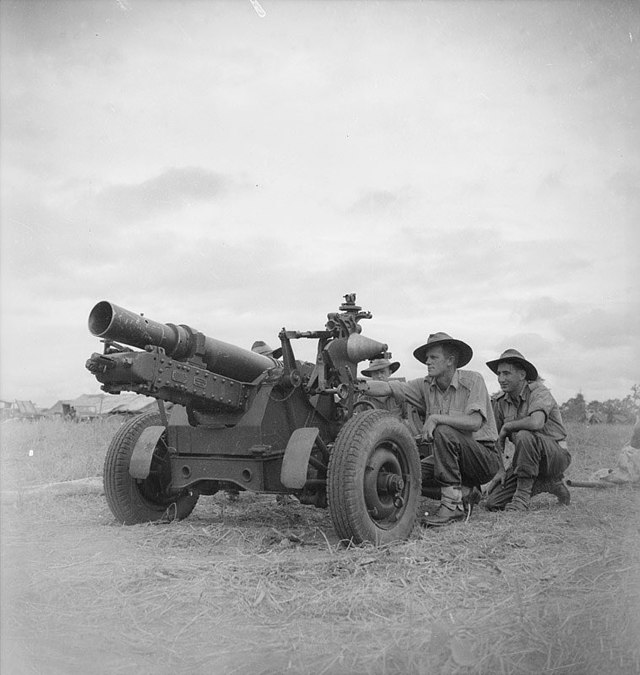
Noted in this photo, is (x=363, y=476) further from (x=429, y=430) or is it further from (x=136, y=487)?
(x=136, y=487)

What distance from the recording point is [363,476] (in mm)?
4566

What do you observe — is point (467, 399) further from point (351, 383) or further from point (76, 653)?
point (76, 653)

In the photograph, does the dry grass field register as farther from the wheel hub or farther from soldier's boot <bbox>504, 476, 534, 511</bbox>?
soldier's boot <bbox>504, 476, 534, 511</bbox>

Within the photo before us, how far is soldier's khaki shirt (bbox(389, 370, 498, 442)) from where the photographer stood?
5.77m

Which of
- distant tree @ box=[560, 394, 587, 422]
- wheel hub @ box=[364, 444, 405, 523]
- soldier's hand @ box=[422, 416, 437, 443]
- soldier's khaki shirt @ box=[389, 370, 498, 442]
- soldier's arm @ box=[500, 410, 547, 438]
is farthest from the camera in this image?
distant tree @ box=[560, 394, 587, 422]

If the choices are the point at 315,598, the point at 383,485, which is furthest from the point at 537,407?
the point at 315,598

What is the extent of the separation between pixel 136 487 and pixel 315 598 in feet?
7.74

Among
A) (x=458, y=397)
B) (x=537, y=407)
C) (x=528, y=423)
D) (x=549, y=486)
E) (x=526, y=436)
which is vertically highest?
(x=458, y=397)

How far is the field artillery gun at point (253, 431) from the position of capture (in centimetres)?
442

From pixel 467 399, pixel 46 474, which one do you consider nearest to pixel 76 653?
pixel 467 399

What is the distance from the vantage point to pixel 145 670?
2615 mm

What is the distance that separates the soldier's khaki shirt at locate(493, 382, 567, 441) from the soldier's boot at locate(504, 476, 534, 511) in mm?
451

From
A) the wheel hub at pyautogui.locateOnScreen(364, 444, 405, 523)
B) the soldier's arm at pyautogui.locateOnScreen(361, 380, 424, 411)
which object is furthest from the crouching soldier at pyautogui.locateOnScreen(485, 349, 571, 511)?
the wheel hub at pyautogui.locateOnScreen(364, 444, 405, 523)

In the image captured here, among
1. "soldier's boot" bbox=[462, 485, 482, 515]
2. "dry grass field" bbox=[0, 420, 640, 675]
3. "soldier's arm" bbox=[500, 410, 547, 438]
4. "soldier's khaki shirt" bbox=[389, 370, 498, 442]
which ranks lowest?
"dry grass field" bbox=[0, 420, 640, 675]
